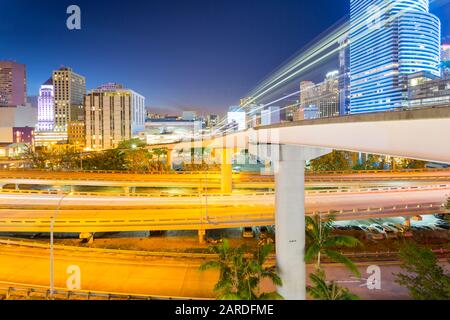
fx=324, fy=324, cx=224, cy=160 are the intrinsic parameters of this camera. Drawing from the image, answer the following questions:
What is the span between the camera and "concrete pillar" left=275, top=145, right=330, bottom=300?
42.6 ft

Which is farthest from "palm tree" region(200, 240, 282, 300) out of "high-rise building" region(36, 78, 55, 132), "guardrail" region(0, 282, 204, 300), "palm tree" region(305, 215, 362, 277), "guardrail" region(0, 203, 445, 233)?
"high-rise building" region(36, 78, 55, 132)

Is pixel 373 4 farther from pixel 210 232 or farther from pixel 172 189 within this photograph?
pixel 210 232

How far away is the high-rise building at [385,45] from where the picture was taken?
102ft

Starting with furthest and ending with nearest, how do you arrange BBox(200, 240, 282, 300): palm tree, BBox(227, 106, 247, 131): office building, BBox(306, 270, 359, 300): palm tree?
BBox(227, 106, 247, 131): office building < BBox(200, 240, 282, 300): palm tree < BBox(306, 270, 359, 300): palm tree

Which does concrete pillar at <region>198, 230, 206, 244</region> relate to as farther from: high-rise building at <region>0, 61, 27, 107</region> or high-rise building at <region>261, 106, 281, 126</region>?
high-rise building at <region>0, 61, 27, 107</region>

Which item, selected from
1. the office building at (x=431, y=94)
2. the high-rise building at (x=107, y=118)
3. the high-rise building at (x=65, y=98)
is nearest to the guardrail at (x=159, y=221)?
the office building at (x=431, y=94)

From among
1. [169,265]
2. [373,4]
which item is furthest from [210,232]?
[373,4]

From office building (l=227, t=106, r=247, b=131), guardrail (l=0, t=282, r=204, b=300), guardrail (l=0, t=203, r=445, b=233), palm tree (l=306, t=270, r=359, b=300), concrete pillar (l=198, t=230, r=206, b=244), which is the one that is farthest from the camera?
office building (l=227, t=106, r=247, b=131)

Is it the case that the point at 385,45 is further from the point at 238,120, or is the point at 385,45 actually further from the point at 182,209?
the point at 182,209

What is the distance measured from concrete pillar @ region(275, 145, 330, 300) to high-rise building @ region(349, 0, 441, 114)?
1818 cm

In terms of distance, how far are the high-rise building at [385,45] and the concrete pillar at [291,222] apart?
18.2 metres

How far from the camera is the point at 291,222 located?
42.8 ft

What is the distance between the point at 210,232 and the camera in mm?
27406
